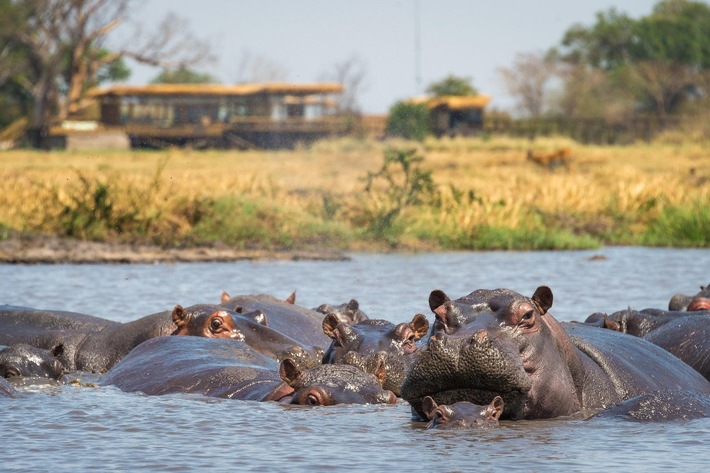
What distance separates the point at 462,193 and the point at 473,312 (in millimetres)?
19559

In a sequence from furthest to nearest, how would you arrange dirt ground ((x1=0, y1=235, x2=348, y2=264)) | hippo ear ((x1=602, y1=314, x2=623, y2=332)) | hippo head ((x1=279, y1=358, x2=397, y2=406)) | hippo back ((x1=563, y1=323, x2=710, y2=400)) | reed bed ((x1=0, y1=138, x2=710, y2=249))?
reed bed ((x1=0, y1=138, x2=710, y2=249)) < dirt ground ((x1=0, y1=235, x2=348, y2=264)) < hippo ear ((x1=602, y1=314, x2=623, y2=332)) < hippo head ((x1=279, y1=358, x2=397, y2=406)) < hippo back ((x1=563, y1=323, x2=710, y2=400))

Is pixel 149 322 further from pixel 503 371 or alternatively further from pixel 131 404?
pixel 503 371

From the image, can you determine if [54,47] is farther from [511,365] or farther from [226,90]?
[511,365]

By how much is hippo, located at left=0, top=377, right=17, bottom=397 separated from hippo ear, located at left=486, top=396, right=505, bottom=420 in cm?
287

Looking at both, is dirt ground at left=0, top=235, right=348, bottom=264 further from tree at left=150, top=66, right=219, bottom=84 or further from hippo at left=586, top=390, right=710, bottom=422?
tree at left=150, top=66, right=219, bottom=84

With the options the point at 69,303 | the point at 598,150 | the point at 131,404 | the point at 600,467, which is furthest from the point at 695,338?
the point at 598,150

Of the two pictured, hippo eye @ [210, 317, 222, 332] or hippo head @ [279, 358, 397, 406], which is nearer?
hippo head @ [279, 358, 397, 406]

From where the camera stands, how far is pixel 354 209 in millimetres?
24734

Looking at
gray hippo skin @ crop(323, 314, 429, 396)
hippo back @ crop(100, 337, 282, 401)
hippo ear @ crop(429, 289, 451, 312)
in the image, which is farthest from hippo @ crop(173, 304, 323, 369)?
hippo ear @ crop(429, 289, 451, 312)

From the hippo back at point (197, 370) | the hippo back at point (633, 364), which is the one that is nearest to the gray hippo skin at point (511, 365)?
the hippo back at point (633, 364)

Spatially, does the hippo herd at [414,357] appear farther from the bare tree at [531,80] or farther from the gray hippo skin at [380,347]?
the bare tree at [531,80]

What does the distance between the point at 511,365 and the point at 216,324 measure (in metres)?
3.23

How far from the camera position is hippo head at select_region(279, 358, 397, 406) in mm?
6273

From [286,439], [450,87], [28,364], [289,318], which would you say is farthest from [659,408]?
[450,87]
